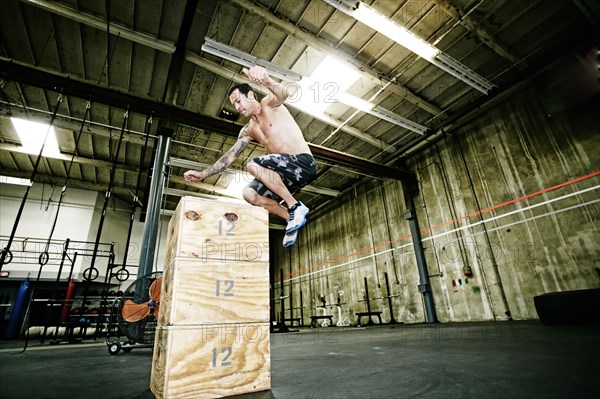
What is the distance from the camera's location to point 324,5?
4.64 m

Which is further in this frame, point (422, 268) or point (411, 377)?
point (422, 268)

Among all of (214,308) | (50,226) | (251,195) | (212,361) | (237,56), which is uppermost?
(237,56)

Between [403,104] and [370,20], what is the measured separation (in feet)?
9.57

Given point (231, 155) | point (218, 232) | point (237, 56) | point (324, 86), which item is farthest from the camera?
point (324, 86)

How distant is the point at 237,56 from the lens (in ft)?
15.5

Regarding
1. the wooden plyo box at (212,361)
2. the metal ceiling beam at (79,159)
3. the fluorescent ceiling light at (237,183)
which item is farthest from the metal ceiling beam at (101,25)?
the wooden plyo box at (212,361)

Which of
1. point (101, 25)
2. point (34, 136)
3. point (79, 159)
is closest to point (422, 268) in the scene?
point (101, 25)

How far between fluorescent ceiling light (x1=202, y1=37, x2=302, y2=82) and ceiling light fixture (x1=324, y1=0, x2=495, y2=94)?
4.45 feet

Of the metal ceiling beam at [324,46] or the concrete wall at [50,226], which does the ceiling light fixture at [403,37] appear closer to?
the metal ceiling beam at [324,46]

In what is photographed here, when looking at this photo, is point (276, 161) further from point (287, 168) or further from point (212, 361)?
point (212, 361)

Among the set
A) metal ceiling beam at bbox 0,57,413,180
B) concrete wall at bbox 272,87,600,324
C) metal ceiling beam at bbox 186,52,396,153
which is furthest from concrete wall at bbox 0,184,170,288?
concrete wall at bbox 272,87,600,324

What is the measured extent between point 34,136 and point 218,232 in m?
8.82

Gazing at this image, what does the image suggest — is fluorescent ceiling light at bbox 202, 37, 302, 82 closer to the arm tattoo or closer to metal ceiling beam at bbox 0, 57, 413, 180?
metal ceiling beam at bbox 0, 57, 413, 180

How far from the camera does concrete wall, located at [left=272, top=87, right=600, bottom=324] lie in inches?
196
